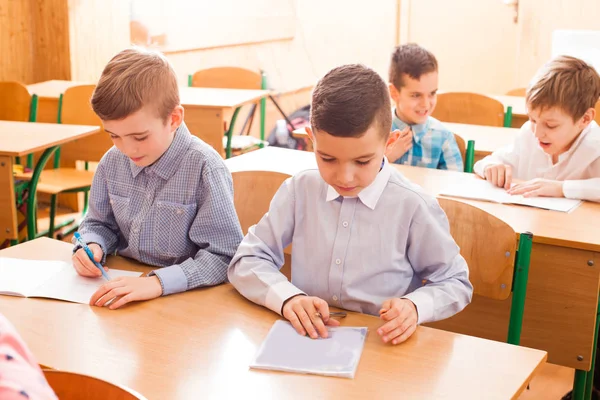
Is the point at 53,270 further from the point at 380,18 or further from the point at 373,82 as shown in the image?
the point at 380,18

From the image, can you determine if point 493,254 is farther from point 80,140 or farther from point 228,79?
point 228,79

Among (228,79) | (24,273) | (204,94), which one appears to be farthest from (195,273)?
(228,79)

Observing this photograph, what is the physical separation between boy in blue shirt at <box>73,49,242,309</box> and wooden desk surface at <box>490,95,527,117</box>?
232 cm

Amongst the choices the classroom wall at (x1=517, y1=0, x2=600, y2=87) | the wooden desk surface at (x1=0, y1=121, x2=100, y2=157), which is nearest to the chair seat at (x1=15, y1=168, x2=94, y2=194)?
the wooden desk surface at (x1=0, y1=121, x2=100, y2=157)

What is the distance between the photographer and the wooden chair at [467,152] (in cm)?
271

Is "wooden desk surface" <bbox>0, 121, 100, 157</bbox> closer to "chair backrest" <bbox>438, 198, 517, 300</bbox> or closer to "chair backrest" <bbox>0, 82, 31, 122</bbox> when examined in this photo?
"chair backrest" <bbox>0, 82, 31, 122</bbox>

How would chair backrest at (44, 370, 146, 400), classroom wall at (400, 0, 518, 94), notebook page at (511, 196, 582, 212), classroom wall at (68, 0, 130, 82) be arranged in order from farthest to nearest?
classroom wall at (400, 0, 518, 94), classroom wall at (68, 0, 130, 82), notebook page at (511, 196, 582, 212), chair backrest at (44, 370, 146, 400)

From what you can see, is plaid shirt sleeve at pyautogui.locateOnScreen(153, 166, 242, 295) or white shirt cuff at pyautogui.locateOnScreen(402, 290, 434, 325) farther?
plaid shirt sleeve at pyautogui.locateOnScreen(153, 166, 242, 295)

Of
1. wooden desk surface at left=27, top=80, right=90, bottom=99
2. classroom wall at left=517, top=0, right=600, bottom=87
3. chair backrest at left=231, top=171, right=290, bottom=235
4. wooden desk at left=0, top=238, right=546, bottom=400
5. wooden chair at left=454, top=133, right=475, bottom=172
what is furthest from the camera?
classroom wall at left=517, top=0, right=600, bottom=87

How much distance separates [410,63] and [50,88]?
7.73 feet

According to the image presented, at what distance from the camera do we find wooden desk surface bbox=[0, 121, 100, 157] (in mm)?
2799

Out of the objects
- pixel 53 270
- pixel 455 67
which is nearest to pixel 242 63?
pixel 455 67

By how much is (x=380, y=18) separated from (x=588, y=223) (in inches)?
171

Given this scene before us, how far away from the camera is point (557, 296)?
1.83m
